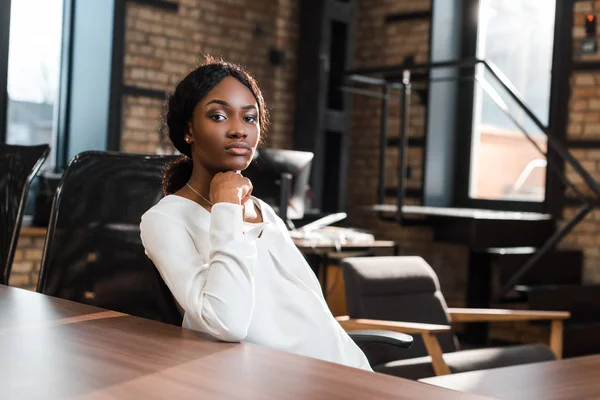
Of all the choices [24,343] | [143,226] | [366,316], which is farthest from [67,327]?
[366,316]

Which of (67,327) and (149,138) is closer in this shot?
(67,327)

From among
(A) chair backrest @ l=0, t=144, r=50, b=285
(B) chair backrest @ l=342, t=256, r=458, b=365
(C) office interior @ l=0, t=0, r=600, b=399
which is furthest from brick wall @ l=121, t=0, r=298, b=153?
(A) chair backrest @ l=0, t=144, r=50, b=285

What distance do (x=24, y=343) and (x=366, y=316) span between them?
2.28 m

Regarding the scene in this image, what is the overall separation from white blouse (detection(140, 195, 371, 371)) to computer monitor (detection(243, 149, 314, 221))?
2594 mm

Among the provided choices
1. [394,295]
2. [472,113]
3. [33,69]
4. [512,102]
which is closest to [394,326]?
[394,295]

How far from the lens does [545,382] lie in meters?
1.35

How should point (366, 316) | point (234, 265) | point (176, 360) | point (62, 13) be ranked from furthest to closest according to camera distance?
point (62, 13), point (366, 316), point (234, 265), point (176, 360)

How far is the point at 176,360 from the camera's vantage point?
1.05 meters

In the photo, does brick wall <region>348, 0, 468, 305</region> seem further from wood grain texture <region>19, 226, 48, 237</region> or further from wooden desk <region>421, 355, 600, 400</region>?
wooden desk <region>421, 355, 600, 400</region>

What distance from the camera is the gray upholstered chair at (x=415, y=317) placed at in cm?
304

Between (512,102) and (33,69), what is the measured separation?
3369 mm

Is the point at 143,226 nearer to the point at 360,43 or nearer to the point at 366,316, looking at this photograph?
the point at 366,316

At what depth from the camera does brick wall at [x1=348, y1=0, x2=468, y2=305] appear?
643 cm

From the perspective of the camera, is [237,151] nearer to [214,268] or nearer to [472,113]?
[214,268]
